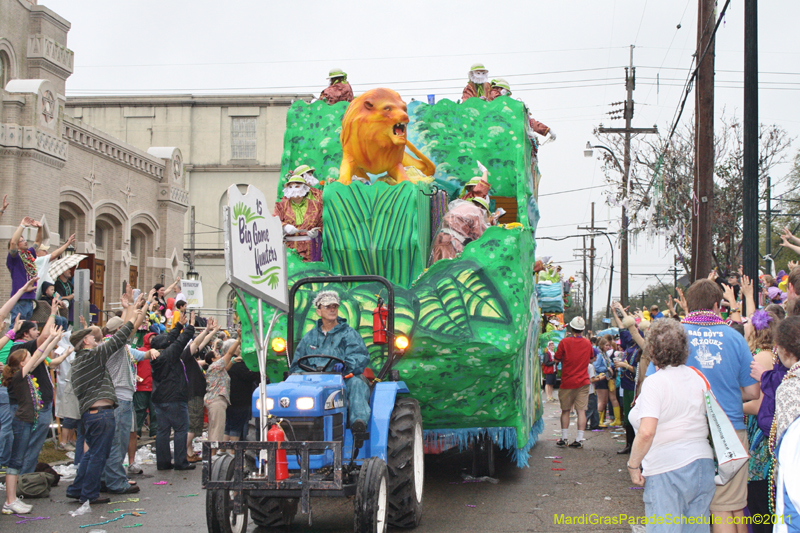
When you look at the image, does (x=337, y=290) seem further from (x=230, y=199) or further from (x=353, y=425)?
(x=230, y=199)

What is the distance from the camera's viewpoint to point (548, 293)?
20594 mm

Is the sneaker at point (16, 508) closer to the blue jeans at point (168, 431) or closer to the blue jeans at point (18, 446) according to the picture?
the blue jeans at point (18, 446)

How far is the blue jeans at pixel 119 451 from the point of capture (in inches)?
322

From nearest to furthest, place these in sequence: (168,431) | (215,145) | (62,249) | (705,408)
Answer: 1. (705,408)
2. (168,431)
3. (62,249)
4. (215,145)

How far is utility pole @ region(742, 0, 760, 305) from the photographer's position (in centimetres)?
781

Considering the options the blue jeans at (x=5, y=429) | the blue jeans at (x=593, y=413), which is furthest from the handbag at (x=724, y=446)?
the blue jeans at (x=593, y=413)

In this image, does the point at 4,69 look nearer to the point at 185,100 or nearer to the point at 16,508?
the point at 16,508

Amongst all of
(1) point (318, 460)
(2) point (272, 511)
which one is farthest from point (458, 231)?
(2) point (272, 511)

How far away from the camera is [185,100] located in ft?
128

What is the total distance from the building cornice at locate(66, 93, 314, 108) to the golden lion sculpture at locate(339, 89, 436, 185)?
102 ft

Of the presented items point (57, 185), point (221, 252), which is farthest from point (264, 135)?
point (57, 185)

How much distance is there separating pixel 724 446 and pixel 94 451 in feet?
19.5

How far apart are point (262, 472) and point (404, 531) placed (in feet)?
5.05

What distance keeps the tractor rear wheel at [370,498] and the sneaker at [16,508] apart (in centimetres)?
368
